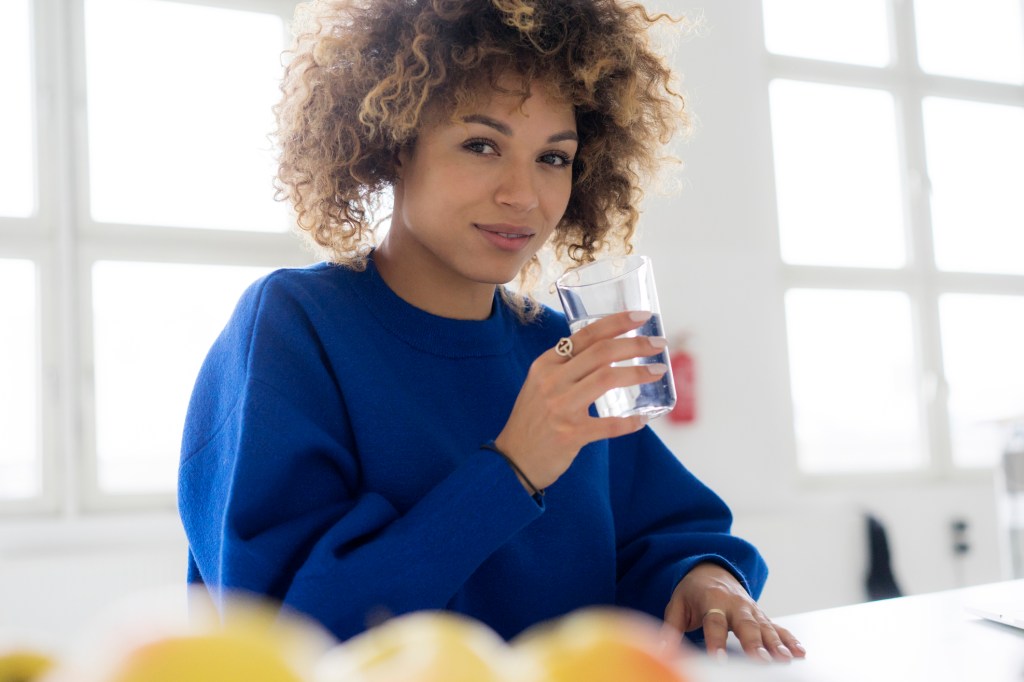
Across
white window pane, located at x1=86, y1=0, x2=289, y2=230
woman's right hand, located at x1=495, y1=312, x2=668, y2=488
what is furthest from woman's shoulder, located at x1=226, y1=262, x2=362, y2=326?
white window pane, located at x1=86, y1=0, x2=289, y2=230

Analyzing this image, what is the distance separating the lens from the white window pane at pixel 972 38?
473cm

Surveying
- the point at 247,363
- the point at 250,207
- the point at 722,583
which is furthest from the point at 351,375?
the point at 250,207

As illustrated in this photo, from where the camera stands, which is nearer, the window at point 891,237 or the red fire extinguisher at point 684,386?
the red fire extinguisher at point 684,386

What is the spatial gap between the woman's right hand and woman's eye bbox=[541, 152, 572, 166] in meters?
0.36

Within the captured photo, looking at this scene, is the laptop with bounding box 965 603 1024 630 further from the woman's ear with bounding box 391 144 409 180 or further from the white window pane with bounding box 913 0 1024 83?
the white window pane with bounding box 913 0 1024 83

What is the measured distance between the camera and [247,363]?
3.39 ft

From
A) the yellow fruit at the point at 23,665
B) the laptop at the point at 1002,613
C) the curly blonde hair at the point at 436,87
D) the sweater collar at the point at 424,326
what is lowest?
the laptop at the point at 1002,613

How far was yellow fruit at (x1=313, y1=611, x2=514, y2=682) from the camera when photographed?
0.24 m

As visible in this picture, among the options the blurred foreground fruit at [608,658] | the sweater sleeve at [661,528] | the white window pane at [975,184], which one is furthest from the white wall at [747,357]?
the blurred foreground fruit at [608,658]

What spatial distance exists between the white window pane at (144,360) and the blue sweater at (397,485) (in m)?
2.22

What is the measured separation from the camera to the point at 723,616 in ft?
3.17

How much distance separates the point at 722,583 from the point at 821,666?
0.28m

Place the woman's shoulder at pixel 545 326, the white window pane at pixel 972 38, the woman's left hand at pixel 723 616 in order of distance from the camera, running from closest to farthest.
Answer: the woman's left hand at pixel 723 616 → the woman's shoulder at pixel 545 326 → the white window pane at pixel 972 38

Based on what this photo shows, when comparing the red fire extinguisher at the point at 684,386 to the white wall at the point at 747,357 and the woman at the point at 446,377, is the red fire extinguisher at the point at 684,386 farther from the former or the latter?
the woman at the point at 446,377
